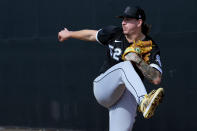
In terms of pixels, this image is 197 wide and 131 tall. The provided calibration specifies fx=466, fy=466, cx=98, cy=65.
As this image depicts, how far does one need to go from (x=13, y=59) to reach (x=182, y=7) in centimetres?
255

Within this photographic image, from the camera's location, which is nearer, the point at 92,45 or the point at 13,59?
the point at 92,45

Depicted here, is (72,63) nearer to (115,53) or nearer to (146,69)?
(115,53)

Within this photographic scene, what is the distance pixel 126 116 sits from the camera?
4.07 metres

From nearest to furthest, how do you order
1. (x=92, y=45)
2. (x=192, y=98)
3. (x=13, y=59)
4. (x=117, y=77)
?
(x=117, y=77) < (x=192, y=98) < (x=92, y=45) < (x=13, y=59)

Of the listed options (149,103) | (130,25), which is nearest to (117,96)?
(149,103)

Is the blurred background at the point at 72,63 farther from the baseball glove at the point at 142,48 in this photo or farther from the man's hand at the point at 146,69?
the man's hand at the point at 146,69

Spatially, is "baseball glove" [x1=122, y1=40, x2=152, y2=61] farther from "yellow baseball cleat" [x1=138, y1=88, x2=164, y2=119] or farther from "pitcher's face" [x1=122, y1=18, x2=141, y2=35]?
"yellow baseball cleat" [x1=138, y1=88, x2=164, y2=119]

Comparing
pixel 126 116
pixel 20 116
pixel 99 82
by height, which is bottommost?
pixel 20 116

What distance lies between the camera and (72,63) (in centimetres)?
638

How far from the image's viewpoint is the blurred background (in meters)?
5.77

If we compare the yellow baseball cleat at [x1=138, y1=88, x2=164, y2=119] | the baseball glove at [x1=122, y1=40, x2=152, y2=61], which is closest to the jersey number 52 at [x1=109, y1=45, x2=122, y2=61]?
the baseball glove at [x1=122, y1=40, x2=152, y2=61]

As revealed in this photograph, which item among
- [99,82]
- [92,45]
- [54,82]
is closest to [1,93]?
[54,82]

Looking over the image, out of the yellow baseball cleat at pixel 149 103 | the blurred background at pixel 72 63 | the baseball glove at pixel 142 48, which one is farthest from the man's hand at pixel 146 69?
the blurred background at pixel 72 63

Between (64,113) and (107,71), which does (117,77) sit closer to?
(107,71)
